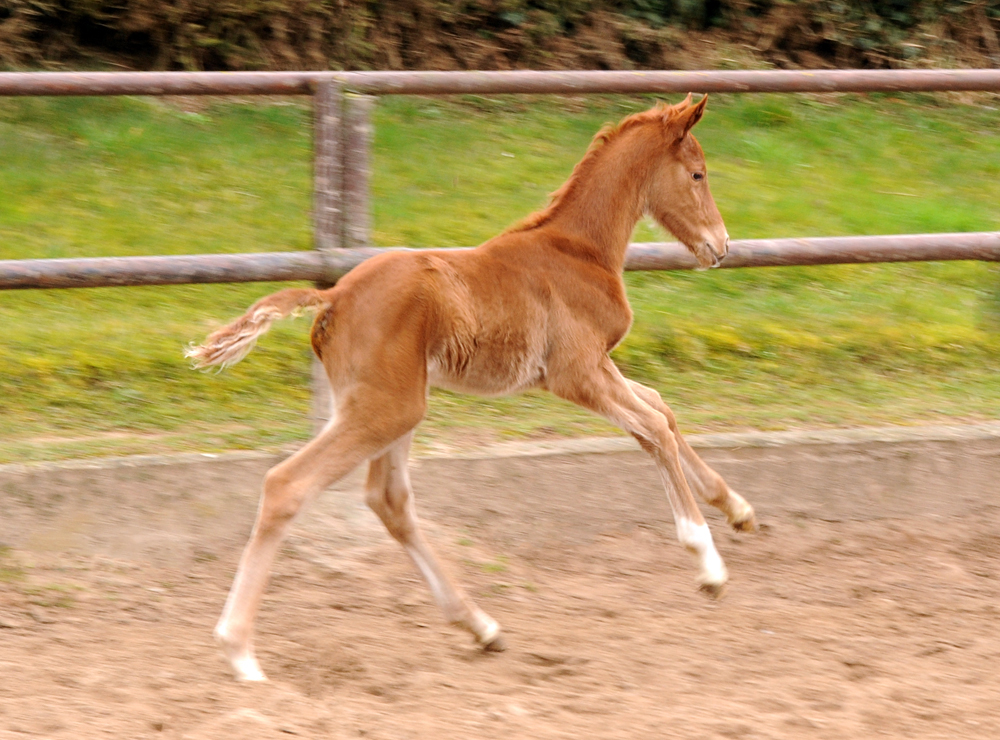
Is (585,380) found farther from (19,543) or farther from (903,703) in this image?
(19,543)

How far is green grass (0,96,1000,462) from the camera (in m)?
4.89

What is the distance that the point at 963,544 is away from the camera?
14.4ft

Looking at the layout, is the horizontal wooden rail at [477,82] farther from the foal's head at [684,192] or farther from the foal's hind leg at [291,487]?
the foal's hind leg at [291,487]

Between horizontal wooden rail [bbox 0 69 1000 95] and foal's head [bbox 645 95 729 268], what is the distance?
1.39 ft

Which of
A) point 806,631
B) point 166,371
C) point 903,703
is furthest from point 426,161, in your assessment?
point 903,703

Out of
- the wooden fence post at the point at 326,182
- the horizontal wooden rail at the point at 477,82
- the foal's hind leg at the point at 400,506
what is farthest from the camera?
the wooden fence post at the point at 326,182

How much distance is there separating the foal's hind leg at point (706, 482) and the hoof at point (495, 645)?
760 mm

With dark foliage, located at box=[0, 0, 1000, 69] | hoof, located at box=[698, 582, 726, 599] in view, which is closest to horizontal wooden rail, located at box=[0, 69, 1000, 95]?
hoof, located at box=[698, 582, 726, 599]

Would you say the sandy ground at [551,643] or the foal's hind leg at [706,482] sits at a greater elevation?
the foal's hind leg at [706,482]

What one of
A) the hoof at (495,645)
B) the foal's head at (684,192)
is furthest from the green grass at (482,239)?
the hoof at (495,645)

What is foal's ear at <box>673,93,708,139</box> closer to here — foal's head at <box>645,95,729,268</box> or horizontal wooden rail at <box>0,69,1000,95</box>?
foal's head at <box>645,95,729,268</box>

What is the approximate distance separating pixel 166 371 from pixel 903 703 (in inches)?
128

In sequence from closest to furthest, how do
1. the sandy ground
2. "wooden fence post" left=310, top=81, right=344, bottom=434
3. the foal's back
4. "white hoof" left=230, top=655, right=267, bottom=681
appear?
Answer: 1. the sandy ground
2. "white hoof" left=230, top=655, right=267, bottom=681
3. the foal's back
4. "wooden fence post" left=310, top=81, right=344, bottom=434

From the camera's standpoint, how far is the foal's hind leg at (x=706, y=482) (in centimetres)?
377
